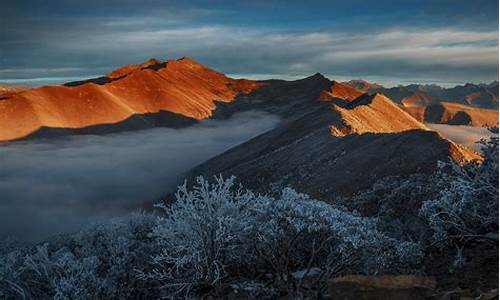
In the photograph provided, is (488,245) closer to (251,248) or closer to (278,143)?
(251,248)

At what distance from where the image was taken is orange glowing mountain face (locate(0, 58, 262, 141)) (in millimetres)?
88188

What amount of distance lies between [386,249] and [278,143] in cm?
3782

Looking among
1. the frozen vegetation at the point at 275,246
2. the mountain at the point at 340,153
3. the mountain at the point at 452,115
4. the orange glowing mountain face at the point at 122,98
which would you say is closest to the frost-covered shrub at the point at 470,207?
the frozen vegetation at the point at 275,246

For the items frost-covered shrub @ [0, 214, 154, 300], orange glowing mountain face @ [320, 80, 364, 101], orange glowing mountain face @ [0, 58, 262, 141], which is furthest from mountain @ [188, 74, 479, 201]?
orange glowing mountain face @ [320, 80, 364, 101]

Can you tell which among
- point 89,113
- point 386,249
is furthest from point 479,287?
point 89,113

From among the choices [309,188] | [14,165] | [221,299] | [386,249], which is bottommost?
[14,165]

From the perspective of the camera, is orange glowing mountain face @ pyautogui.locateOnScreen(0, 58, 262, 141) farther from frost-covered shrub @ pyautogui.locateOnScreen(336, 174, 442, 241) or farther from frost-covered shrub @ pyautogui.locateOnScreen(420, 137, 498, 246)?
frost-covered shrub @ pyautogui.locateOnScreen(420, 137, 498, 246)

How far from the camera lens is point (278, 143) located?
47.4 metres

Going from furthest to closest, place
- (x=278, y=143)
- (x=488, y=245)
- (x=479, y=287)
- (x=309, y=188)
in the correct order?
(x=278, y=143), (x=309, y=188), (x=488, y=245), (x=479, y=287)

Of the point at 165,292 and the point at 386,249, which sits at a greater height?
the point at 386,249

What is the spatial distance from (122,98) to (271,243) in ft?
334

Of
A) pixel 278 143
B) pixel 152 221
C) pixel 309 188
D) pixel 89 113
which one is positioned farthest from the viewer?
pixel 89 113

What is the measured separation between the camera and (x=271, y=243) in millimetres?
9523

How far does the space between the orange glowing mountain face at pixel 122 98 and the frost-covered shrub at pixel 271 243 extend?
272ft
